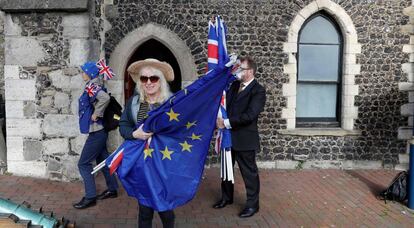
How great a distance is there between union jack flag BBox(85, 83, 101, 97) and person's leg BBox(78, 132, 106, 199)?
21.6 inches

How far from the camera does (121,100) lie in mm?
7980

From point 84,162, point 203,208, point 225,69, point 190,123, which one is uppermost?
point 225,69

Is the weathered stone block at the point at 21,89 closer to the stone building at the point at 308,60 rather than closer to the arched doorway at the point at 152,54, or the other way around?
the stone building at the point at 308,60

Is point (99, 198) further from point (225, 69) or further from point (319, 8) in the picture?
point (319, 8)

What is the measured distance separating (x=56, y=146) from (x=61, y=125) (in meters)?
0.35

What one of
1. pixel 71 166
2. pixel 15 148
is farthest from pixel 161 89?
pixel 15 148

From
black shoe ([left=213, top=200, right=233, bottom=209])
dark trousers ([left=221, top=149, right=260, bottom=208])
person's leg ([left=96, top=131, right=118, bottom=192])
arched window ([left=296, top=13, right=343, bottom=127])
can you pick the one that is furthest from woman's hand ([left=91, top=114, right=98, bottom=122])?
arched window ([left=296, top=13, right=343, bottom=127])

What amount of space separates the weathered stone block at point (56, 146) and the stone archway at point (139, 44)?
1.65 metres

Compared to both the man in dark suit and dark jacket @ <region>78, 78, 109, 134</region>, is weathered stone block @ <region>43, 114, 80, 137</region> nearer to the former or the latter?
dark jacket @ <region>78, 78, 109, 134</region>

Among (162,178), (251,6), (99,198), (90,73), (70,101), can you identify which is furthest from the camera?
(251,6)

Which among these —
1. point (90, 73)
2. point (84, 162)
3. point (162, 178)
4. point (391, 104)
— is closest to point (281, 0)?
point (391, 104)

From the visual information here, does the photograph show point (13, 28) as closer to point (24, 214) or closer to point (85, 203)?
point (85, 203)

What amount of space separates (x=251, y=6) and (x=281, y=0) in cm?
59

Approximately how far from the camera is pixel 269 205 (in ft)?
18.6
